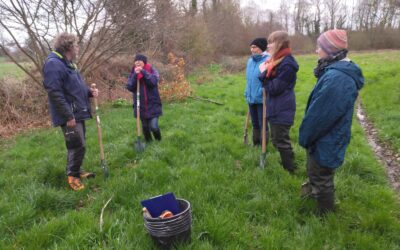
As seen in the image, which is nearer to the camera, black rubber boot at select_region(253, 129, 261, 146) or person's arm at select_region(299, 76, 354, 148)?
person's arm at select_region(299, 76, 354, 148)

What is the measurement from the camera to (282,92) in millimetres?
4992

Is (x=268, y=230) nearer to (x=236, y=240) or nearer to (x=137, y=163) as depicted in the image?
(x=236, y=240)

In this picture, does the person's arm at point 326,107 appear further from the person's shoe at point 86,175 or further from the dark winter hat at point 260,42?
the person's shoe at point 86,175

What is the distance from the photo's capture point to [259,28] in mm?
42375

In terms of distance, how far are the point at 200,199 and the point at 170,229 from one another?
1.15 meters

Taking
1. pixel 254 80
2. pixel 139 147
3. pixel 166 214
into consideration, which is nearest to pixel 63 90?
pixel 139 147

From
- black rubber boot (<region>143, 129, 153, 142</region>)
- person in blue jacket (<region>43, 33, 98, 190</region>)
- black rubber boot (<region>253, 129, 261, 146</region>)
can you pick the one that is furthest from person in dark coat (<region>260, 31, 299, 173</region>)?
person in blue jacket (<region>43, 33, 98, 190</region>)

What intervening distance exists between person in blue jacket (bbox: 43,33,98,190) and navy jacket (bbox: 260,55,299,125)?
2.91m

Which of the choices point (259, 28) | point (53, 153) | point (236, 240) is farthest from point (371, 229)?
point (259, 28)

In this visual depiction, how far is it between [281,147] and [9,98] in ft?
30.0

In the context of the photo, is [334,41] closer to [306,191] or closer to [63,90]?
[306,191]

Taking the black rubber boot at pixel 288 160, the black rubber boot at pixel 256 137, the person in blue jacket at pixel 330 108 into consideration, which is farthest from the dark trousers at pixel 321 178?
the black rubber boot at pixel 256 137

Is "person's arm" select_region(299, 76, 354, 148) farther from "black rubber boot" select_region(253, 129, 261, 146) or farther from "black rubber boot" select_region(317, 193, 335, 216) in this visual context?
"black rubber boot" select_region(253, 129, 261, 146)

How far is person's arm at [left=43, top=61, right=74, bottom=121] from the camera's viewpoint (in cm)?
463
